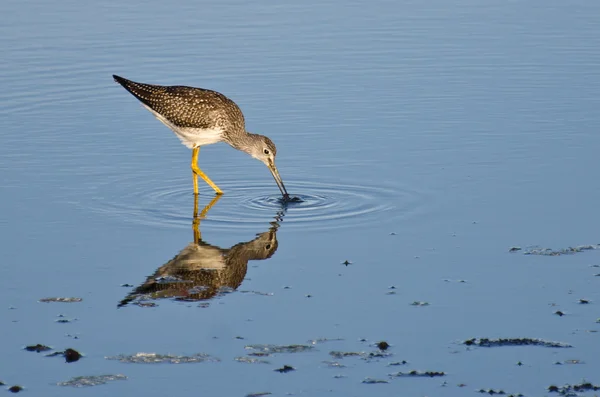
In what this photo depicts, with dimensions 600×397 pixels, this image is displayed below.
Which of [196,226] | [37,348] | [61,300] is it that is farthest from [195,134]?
[37,348]

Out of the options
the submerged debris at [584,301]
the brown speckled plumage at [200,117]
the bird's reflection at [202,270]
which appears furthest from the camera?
the brown speckled plumage at [200,117]

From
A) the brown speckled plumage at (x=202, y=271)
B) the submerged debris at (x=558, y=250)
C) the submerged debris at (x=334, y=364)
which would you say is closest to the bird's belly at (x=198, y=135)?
the brown speckled plumage at (x=202, y=271)

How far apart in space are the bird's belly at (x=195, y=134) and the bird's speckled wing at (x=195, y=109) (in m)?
0.05

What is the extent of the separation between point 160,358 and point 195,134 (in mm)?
6368

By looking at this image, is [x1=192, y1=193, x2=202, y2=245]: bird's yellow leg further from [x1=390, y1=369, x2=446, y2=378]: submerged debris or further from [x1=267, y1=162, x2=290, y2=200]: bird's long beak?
[x1=390, y1=369, x2=446, y2=378]: submerged debris

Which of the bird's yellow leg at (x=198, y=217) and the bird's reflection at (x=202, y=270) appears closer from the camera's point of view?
the bird's reflection at (x=202, y=270)

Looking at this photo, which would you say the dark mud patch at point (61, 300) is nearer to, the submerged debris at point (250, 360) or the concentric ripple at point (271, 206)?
the submerged debris at point (250, 360)

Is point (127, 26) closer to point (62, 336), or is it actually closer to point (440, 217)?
point (440, 217)

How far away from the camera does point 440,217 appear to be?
39.3ft

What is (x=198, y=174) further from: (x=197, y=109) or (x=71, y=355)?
(x=71, y=355)

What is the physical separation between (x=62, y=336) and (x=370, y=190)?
5.16 m

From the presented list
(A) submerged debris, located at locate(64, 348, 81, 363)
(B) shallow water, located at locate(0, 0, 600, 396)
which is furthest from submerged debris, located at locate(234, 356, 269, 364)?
(A) submerged debris, located at locate(64, 348, 81, 363)

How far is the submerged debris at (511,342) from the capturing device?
27.8ft

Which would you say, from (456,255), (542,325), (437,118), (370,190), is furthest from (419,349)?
(437,118)
